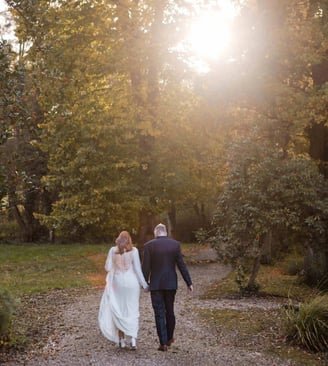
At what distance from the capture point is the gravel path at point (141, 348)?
8.12 metres

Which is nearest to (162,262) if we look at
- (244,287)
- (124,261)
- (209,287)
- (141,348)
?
(124,261)

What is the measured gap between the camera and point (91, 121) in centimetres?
1941

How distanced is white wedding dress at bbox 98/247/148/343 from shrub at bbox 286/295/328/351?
8.72ft

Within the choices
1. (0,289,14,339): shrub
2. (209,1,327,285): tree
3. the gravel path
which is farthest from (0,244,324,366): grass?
(0,289,14,339): shrub

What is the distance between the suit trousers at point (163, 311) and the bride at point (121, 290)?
0.33m

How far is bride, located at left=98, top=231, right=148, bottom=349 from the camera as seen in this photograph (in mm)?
8758

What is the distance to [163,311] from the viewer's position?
8477mm

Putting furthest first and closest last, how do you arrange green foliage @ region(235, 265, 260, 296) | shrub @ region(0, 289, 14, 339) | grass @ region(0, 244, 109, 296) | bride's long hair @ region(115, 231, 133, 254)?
grass @ region(0, 244, 109, 296), green foliage @ region(235, 265, 260, 296), bride's long hair @ region(115, 231, 133, 254), shrub @ region(0, 289, 14, 339)

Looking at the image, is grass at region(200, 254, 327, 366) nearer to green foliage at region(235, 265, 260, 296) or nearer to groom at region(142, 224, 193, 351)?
green foliage at region(235, 265, 260, 296)

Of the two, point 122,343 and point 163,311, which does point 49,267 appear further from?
point 163,311

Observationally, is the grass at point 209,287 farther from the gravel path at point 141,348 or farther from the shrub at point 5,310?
the shrub at point 5,310

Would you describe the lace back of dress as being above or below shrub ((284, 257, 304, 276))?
above

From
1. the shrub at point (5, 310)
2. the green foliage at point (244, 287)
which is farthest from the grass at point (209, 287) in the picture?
the shrub at point (5, 310)

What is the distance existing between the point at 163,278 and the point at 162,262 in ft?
0.84
